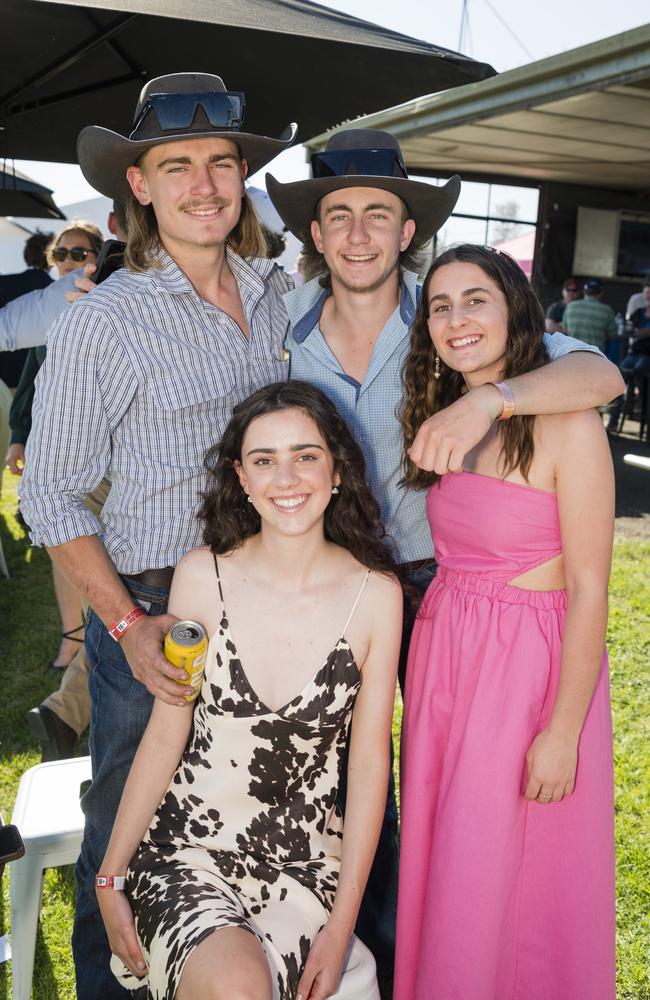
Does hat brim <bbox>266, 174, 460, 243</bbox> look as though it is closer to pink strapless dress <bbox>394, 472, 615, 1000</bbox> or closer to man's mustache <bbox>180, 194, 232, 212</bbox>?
man's mustache <bbox>180, 194, 232, 212</bbox>

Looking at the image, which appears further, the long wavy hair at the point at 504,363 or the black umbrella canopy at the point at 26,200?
the black umbrella canopy at the point at 26,200

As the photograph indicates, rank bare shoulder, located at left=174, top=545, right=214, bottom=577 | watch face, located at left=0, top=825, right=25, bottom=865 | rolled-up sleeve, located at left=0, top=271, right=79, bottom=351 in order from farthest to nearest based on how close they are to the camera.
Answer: rolled-up sleeve, located at left=0, top=271, right=79, bottom=351 < bare shoulder, located at left=174, top=545, right=214, bottom=577 < watch face, located at left=0, top=825, right=25, bottom=865

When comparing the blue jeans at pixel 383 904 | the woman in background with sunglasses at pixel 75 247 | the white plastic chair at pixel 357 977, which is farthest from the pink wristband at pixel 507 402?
the woman in background with sunglasses at pixel 75 247

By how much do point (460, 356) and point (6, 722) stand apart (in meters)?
3.29

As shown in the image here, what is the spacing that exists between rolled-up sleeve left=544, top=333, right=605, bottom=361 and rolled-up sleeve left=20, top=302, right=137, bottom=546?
3.52 feet

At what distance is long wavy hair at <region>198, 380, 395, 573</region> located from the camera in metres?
2.18

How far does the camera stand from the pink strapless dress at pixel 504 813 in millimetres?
1994

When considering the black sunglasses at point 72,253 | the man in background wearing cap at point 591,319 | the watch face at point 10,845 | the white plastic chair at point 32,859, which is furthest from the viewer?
the man in background wearing cap at point 591,319

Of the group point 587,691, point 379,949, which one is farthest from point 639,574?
point 587,691

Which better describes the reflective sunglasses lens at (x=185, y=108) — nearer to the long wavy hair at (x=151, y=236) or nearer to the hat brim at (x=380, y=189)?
the long wavy hair at (x=151, y=236)

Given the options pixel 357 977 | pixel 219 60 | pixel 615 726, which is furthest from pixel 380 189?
pixel 615 726

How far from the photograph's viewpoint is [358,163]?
8.46 ft

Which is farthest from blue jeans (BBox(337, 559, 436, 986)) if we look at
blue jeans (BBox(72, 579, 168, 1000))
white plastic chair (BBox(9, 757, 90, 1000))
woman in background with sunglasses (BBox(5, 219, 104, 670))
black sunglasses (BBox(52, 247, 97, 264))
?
black sunglasses (BBox(52, 247, 97, 264))

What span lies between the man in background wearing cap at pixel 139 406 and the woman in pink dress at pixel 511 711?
2.07ft
